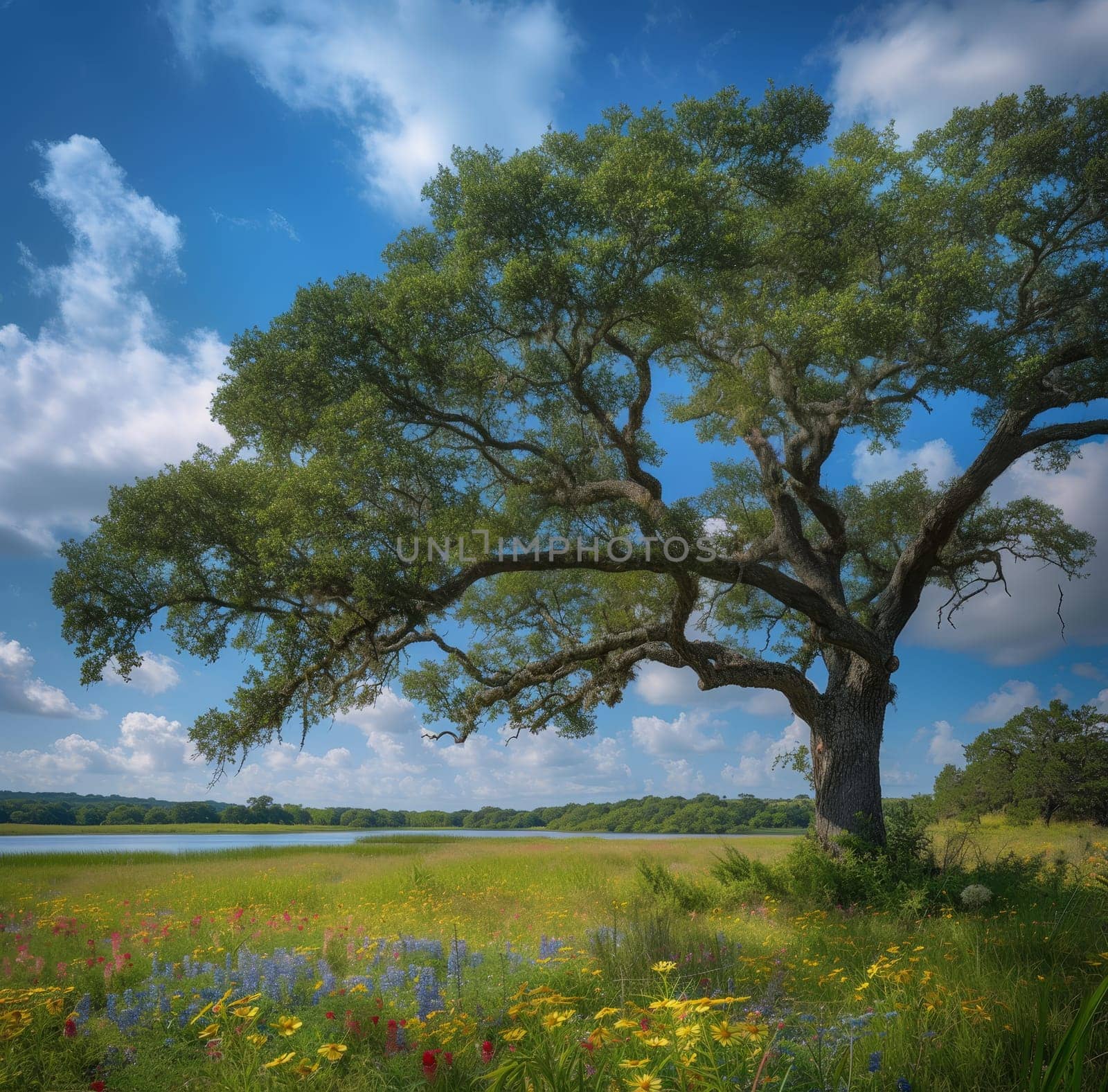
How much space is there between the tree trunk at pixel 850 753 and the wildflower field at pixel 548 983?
1.71 m

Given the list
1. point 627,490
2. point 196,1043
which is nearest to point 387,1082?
point 196,1043

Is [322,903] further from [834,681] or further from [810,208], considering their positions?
[810,208]

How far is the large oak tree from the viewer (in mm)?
10773

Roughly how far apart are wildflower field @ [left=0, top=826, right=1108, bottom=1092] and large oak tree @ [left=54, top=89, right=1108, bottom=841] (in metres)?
3.17

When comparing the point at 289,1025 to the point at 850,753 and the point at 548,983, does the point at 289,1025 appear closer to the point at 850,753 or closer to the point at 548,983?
the point at 548,983

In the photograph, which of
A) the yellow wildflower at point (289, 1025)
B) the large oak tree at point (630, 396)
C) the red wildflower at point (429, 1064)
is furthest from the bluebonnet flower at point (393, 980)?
the large oak tree at point (630, 396)

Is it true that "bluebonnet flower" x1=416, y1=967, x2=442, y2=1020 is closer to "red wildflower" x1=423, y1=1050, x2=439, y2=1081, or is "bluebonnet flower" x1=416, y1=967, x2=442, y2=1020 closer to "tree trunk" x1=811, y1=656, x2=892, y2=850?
"red wildflower" x1=423, y1=1050, x2=439, y2=1081

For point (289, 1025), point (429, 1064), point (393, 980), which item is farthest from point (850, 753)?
point (289, 1025)

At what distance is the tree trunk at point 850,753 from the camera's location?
1380 cm

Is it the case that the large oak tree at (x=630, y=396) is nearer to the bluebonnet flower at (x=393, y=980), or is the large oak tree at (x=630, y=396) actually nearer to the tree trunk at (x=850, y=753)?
the tree trunk at (x=850, y=753)

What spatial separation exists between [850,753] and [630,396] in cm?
827

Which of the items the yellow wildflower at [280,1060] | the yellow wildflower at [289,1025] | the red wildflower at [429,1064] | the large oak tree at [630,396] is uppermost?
the large oak tree at [630,396]

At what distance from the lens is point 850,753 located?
46.5 ft

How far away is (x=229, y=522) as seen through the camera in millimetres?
10758
